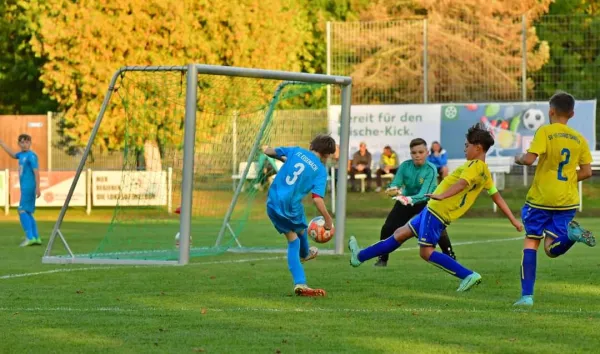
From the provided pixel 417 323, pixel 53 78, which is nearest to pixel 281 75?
pixel 417 323

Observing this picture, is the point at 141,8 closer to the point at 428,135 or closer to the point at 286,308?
the point at 428,135

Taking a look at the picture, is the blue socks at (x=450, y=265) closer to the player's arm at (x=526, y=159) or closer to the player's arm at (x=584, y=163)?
the player's arm at (x=584, y=163)

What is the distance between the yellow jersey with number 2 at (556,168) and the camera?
1108 centimetres

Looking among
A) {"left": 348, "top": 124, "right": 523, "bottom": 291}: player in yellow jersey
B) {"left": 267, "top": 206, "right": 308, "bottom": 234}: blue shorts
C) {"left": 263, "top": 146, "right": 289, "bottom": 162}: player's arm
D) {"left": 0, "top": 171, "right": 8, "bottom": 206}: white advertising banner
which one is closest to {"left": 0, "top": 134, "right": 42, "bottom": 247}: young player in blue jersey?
{"left": 263, "top": 146, "right": 289, "bottom": 162}: player's arm

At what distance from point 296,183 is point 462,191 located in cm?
152

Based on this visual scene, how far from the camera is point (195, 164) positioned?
2108 centimetres

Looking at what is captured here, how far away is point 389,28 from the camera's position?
37.5 meters

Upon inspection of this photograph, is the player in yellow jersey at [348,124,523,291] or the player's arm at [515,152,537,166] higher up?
the player's arm at [515,152,537,166]

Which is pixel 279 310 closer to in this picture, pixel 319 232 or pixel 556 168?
pixel 556 168

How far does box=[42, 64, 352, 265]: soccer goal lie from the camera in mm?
16797

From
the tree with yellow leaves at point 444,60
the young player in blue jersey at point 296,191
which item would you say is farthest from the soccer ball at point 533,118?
the young player in blue jersey at point 296,191

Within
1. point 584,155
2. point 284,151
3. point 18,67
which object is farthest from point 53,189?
point 584,155

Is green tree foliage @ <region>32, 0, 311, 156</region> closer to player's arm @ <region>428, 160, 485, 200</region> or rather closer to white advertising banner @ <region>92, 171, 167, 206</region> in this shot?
white advertising banner @ <region>92, 171, 167, 206</region>

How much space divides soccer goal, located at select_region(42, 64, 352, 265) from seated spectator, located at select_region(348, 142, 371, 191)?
360 inches
